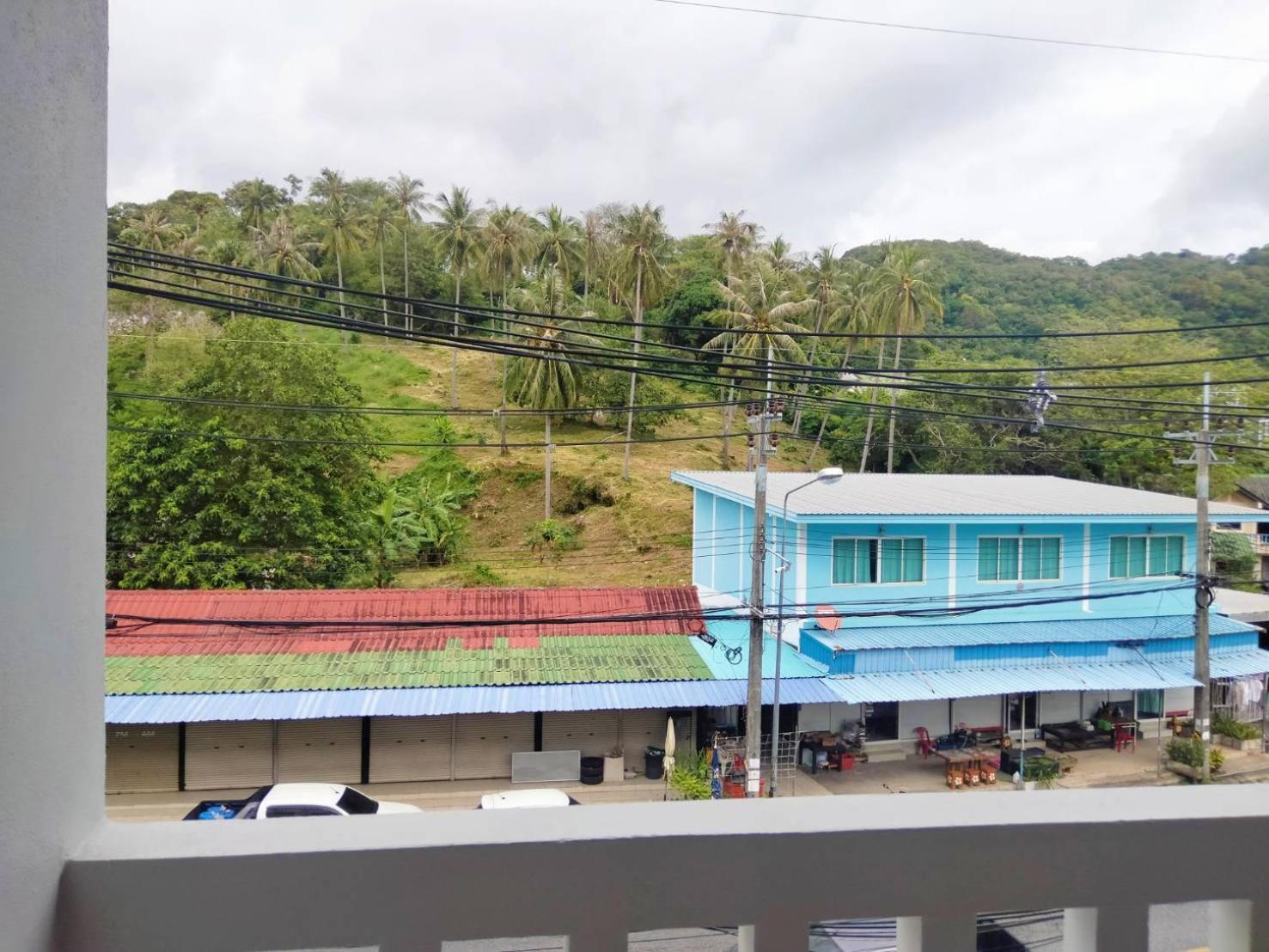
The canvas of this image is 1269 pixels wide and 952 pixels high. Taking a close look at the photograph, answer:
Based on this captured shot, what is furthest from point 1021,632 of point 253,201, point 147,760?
point 253,201

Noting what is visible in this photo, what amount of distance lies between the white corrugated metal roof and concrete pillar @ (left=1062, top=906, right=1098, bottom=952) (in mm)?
12567

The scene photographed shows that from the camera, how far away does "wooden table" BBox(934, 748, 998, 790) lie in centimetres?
1314

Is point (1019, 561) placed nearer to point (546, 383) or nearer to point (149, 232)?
point (546, 383)

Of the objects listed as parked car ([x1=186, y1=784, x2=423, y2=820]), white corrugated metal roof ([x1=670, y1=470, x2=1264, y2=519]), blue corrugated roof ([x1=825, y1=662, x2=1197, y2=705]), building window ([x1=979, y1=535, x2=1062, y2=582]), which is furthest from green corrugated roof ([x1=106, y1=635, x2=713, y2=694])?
building window ([x1=979, y1=535, x2=1062, y2=582])

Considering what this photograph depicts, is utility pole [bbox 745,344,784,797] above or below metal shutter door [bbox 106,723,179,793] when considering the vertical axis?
above

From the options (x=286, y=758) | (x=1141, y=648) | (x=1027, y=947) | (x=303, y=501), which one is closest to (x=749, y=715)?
(x=286, y=758)

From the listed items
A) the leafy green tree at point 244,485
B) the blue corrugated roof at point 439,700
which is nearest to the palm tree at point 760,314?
the leafy green tree at point 244,485

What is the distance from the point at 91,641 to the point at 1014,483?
19538mm

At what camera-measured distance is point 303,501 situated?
18500 millimetres

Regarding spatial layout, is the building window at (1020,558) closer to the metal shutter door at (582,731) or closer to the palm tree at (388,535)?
the metal shutter door at (582,731)

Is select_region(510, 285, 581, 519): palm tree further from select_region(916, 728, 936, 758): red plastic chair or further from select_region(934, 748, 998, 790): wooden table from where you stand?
select_region(934, 748, 998, 790): wooden table

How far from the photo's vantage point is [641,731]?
1352cm

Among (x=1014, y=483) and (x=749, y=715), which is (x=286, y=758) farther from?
(x=1014, y=483)

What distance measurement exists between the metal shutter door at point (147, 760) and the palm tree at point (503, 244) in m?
18.0
